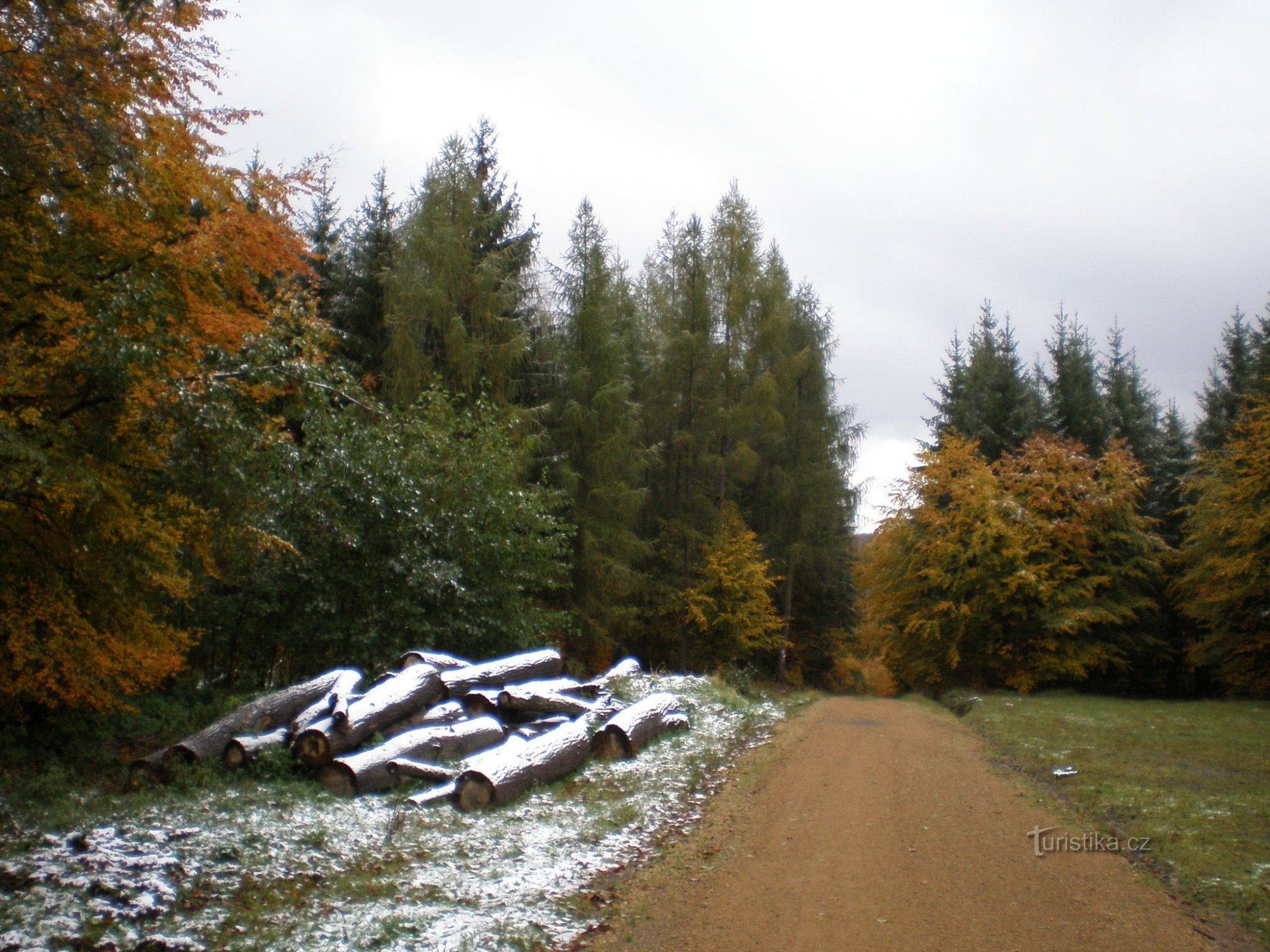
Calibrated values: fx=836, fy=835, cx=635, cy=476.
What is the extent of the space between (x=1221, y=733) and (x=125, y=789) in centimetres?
1581

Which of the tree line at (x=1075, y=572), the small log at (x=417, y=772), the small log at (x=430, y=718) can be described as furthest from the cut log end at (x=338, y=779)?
the tree line at (x=1075, y=572)

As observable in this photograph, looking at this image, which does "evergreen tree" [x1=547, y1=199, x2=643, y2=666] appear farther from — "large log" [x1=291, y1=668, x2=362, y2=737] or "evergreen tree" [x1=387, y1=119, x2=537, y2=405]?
"large log" [x1=291, y1=668, x2=362, y2=737]

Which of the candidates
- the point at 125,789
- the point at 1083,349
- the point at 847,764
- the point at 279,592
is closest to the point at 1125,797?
the point at 847,764

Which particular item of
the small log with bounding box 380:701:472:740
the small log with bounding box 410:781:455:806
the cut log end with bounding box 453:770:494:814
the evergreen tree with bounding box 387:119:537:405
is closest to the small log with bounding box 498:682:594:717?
the small log with bounding box 380:701:472:740

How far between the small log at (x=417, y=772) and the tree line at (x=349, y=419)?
3.01 meters

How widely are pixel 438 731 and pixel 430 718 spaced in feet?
1.93

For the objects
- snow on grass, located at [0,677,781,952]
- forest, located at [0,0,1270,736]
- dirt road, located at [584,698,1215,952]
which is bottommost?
dirt road, located at [584,698,1215,952]

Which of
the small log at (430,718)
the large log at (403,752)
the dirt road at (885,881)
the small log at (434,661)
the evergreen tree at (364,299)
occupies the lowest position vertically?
the dirt road at (885,881)

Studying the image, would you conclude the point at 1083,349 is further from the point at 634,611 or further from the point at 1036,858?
the point at 1036,858

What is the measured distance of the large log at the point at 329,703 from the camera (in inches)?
357

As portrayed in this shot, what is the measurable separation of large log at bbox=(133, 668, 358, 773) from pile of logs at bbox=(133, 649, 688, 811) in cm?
1

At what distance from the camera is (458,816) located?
7.61m

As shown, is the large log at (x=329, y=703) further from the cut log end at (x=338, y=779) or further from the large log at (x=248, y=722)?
the cut log end at (x=338, y=779)

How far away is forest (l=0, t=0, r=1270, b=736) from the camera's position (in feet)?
24.5
